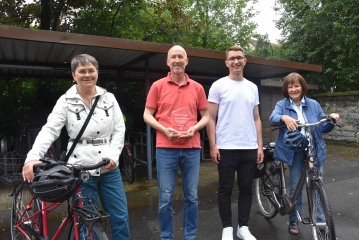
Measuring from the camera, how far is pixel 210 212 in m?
4.06

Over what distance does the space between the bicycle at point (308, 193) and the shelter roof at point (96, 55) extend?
2755mm

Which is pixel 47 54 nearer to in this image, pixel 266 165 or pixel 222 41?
pixel 266 165

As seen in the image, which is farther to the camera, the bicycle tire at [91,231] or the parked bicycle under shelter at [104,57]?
the parked bicycle under shelter at [104,57]

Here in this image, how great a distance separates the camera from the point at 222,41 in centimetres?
1670

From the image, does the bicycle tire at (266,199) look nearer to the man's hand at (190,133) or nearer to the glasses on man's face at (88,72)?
the man's hand at (190,133)

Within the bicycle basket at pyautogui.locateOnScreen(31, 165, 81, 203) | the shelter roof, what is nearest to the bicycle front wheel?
the bicycle basket at pyautogui.locateOnScreen(31, 165, 81, 203)

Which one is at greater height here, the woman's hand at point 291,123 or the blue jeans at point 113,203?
the woman's hand at point 291,123

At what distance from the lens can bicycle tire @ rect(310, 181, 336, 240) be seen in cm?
242

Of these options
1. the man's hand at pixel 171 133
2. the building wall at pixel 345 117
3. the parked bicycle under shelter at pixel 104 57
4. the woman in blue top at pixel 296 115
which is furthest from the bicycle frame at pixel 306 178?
the building wall at pixel 345 117

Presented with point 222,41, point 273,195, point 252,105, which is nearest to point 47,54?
point 252,105

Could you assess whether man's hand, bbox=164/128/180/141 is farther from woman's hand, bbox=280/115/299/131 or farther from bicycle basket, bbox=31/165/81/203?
woman's hand, bbox=280/115/299/131

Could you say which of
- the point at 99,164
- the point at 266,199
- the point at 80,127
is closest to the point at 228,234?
the point at 266,199

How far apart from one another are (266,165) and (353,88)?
12309 millimetres

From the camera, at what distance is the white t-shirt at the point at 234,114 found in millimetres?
2834
